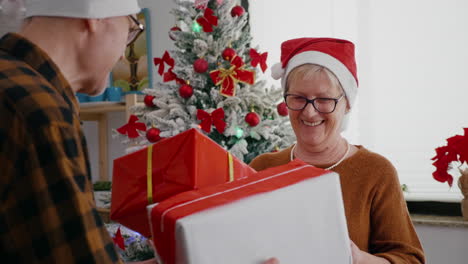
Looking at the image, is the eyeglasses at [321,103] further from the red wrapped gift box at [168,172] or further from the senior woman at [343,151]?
the red wrapped gift box at [168,172]

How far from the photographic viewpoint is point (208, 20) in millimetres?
2426

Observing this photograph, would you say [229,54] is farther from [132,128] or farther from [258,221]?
[258,221]

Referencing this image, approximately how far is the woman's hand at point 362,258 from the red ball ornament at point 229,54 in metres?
1.57

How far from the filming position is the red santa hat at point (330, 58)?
1.28 m

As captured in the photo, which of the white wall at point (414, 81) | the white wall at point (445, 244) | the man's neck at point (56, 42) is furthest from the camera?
the white wall at point (414, 81)

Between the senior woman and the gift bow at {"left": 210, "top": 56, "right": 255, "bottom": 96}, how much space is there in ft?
3.25

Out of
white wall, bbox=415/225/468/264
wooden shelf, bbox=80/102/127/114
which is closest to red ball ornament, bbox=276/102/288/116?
white wall, bbox=415/225/468/264

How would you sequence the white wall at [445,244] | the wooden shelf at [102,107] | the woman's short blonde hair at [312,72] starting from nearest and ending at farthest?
the woman's short blonde hair at [312,72] < the white wall at [445,244] < the wooden shelf at [102,107]

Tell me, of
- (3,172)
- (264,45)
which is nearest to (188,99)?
(264,45)

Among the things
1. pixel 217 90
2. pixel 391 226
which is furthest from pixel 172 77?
pixel 391 226

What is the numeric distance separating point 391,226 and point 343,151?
0.27m

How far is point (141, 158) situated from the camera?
94 centimetres

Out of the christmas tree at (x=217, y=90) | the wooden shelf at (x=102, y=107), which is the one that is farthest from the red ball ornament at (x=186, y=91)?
the wooden shelf at (x=102, y=107)

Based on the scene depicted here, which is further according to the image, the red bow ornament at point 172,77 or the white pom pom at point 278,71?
the red bow ornament at point 172,77
